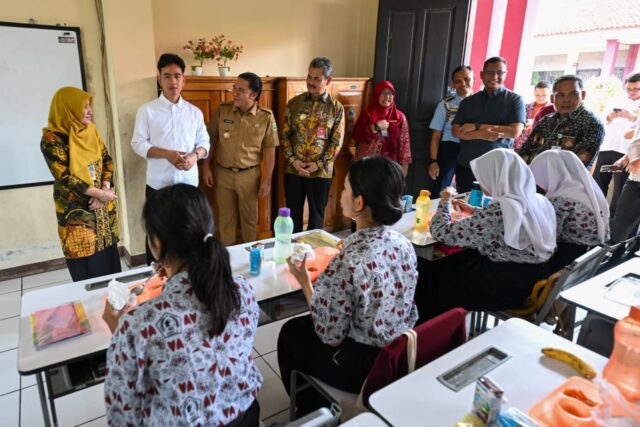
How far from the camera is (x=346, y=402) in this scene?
1.43 meters

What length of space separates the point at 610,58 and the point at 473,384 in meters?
7.97

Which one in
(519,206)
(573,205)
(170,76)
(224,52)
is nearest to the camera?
(519,206)

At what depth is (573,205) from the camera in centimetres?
225

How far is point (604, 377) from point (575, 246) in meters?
1.23

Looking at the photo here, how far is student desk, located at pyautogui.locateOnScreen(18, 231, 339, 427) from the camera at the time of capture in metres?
1.33

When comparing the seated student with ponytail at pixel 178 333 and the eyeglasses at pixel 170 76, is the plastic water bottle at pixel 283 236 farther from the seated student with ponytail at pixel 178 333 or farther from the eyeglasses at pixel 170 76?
the eyeglasses at pixel 170 76

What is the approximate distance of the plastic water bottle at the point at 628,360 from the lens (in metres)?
1.18

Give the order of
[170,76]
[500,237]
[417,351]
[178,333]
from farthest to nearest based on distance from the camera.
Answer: [170,76] → [500,237] → [417,351] → [178,333]

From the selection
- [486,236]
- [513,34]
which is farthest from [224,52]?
[513,34]

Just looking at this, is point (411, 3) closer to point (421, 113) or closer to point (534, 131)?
point (421, 113)

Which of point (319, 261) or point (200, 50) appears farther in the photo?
point (200, 50)

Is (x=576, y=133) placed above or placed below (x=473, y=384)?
above

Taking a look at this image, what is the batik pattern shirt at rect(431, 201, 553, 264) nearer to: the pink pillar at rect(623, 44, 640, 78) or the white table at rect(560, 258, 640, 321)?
the white table at rect(560, 258, 640, 321)

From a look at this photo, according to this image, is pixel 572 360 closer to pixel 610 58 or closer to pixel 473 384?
pixel 473 384
